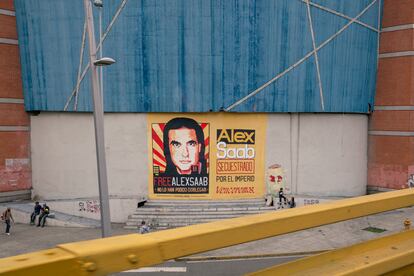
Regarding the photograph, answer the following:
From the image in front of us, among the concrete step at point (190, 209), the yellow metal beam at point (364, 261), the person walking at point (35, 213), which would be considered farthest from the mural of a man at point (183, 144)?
the yellow metal beam at point (364, 261)

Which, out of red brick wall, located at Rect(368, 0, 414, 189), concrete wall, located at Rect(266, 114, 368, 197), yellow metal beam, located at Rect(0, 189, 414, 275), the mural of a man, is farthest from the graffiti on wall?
yellow metal beam, located at Rect(0, 189, 414, 275)

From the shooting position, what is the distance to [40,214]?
70.0ft

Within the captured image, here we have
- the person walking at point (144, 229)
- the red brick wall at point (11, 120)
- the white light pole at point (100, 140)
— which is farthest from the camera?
the red brick wall at point (11, 120)

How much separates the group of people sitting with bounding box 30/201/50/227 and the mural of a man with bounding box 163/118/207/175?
7746 millimetres

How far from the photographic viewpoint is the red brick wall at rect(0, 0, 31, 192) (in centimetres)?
2281

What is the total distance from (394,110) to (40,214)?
2343 centimetres

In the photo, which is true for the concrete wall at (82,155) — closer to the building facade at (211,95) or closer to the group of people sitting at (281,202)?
the building facade at (211,95)

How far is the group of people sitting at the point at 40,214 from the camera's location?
832 inches

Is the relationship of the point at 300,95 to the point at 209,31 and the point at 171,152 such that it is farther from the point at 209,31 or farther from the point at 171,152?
the point at 171,152

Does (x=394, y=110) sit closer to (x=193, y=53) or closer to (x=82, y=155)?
(x=193, y=53)

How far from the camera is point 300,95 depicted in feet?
72.7

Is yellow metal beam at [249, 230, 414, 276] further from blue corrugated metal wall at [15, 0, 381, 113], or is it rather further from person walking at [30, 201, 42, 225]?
person walking at [30, 201, 42, 225]

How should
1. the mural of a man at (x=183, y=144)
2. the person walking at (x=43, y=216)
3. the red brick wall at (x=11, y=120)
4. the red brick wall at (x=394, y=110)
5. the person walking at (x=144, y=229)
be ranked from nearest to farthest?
the person walking at (x=144, y=229) < the person walking at (x=43, y=216) < the mural of a man at (x=183, y=144) < the red brick wall at (x=11, y=120) < the red brick wall at (x=394, y=110)

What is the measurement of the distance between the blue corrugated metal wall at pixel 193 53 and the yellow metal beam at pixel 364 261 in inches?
703
